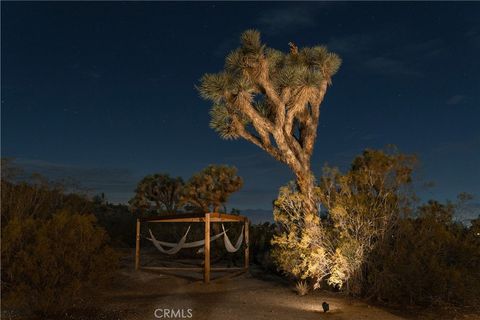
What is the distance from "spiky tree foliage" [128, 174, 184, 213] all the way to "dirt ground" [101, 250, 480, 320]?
14.0 m

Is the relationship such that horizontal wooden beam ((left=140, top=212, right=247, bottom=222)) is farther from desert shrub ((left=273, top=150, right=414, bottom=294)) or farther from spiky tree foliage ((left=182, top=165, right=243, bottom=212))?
spiky tree foliage ((left=182, top=165, right=243, bottom=212))

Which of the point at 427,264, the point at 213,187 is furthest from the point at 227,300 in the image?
the point at 213,187

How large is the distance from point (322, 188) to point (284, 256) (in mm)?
1598

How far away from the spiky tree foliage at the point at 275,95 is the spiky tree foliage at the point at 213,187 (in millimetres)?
8051

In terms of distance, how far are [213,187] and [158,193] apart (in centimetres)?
698

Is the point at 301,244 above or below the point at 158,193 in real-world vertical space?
below

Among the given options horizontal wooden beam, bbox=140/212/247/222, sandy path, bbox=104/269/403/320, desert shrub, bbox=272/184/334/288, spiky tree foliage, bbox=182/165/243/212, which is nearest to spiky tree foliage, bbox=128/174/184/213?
spiky tree foliage, bbox=182/165/243/212

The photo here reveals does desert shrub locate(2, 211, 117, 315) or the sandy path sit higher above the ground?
desert shrub locate(2, 211, 117, 315)

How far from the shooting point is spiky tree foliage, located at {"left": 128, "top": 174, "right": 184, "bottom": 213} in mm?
25281

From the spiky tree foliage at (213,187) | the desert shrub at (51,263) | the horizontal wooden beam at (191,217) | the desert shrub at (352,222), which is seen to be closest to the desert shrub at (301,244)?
the desert shrub at (352,222)

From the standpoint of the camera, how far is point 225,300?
8227 millimetres

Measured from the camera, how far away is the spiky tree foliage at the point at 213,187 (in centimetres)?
1908

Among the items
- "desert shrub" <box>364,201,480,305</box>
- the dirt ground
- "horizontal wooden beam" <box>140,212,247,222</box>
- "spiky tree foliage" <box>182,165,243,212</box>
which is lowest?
the dirt ground

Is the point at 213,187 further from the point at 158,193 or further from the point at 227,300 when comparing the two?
the point at 227,300
